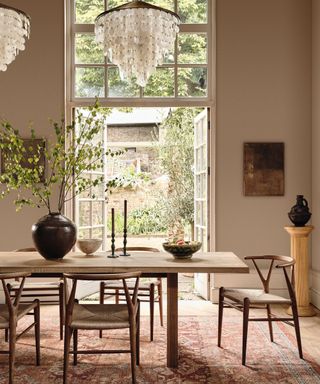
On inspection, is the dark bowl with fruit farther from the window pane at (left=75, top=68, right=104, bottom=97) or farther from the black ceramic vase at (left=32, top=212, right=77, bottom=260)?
the window pane at (left=75, top=68, right=104, bottom=97)

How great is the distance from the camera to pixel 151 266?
393 centimetres

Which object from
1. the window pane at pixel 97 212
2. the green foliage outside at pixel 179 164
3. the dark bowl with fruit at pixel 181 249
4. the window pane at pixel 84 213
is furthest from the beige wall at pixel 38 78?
the green foliage outside at pixel 179 164

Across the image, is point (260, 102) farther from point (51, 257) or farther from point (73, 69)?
point (51, 257)

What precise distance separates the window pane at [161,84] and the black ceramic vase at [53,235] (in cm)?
283

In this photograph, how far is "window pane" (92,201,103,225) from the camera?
22.5ft

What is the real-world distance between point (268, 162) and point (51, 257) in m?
3.18

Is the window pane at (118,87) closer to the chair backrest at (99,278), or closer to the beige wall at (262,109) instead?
the beige wall at (262,109)

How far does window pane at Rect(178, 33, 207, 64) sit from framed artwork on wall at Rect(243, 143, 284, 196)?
1192 mm

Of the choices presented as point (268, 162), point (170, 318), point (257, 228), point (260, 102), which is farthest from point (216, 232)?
point (170, 318)

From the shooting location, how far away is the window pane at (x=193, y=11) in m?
6.64

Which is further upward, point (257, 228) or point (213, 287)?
point (257, 228)

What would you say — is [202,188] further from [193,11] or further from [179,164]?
[179,164]

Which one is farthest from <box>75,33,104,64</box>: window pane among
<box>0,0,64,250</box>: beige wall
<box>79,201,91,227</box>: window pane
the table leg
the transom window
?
the table leg

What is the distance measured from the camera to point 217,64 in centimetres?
651
